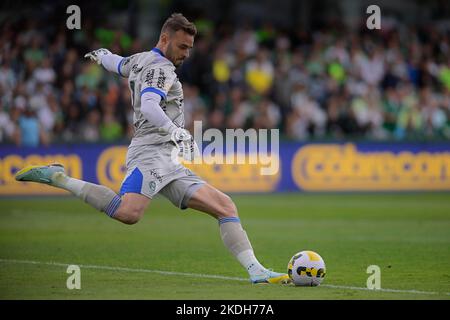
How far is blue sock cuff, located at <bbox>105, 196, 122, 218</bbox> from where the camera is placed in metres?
9.54

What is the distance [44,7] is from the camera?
88.8 feet

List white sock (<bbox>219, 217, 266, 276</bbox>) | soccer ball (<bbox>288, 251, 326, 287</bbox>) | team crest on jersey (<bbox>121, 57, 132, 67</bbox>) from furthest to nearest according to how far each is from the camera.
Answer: team crest on jersey (<bbox>121, 57, 132, 67</bbox>) < white sock (<bbox>219, 217, 266, 276</bbox>) < soccer ball (<bbox>288, 251, 326, 287</bbox>)

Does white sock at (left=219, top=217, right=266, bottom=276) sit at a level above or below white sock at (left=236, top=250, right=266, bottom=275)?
above

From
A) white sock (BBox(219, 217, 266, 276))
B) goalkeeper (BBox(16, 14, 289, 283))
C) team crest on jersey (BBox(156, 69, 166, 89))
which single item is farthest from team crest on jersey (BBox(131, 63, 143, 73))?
white sock (BBox(219, 217, 266, 276))

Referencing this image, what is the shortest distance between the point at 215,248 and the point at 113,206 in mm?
4325

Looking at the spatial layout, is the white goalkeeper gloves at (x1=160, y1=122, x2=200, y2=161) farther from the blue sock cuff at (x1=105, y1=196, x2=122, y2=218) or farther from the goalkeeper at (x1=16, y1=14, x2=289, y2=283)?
the blue sock cuff at (x1=105, y1=196, x2=122, y2=218)

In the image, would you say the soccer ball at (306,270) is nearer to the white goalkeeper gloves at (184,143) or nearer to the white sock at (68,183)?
the white goalkeeper gloves at (184,143)

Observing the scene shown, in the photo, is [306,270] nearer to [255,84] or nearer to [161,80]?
[161,80]

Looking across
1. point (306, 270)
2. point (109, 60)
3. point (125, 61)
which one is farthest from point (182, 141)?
point (306, 270)

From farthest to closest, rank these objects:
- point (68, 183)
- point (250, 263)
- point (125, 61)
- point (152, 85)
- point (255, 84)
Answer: point (255, 84), point (125, 61), point (68, 183), point (250, 263), point (152, 85)

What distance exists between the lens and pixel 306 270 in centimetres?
950

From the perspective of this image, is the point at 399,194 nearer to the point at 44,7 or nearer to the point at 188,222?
the point at 188,222

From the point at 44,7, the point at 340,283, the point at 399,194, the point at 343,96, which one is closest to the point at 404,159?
the point at 399,194

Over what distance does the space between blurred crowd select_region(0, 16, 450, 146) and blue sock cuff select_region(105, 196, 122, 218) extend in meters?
13.5
